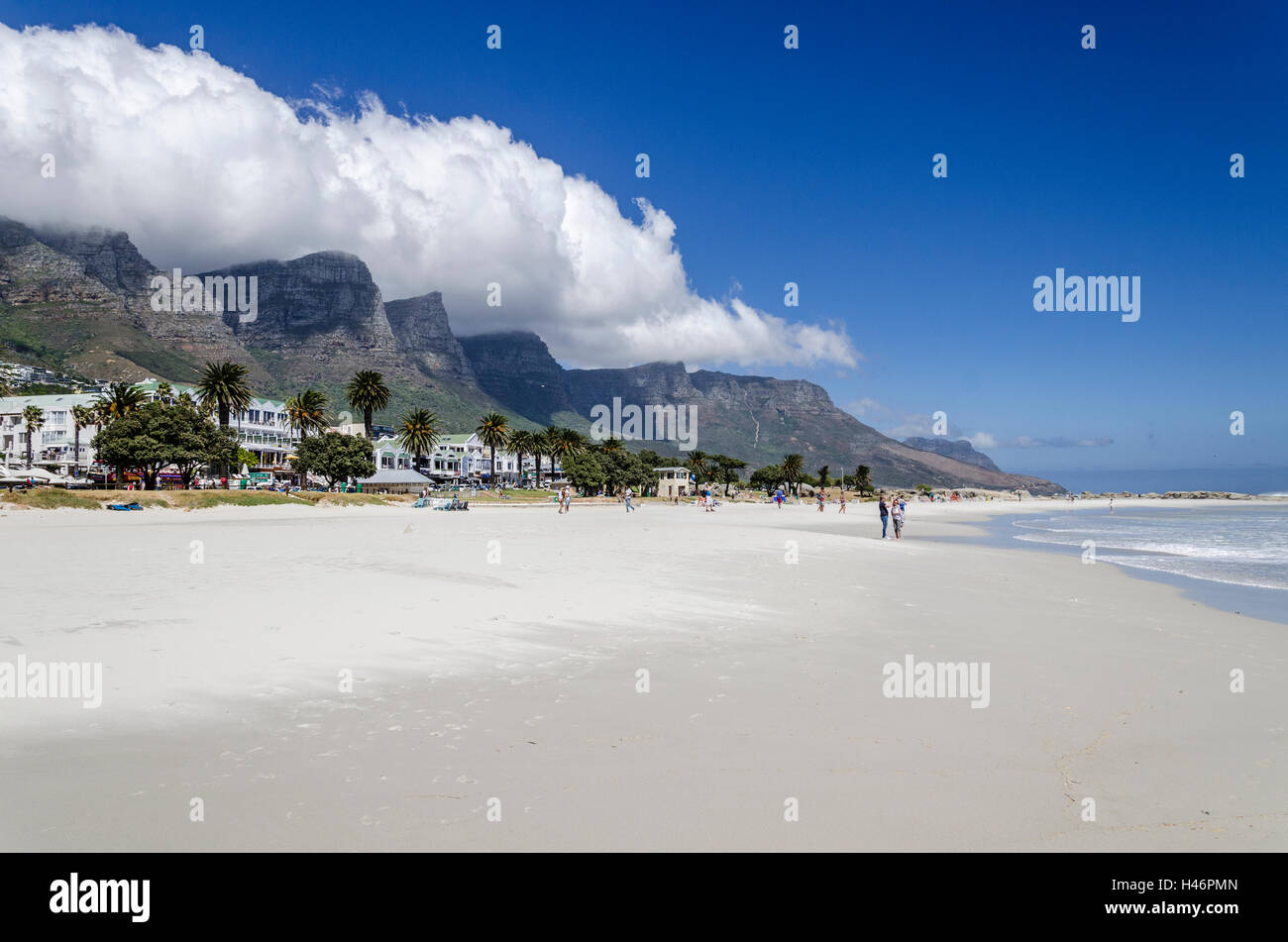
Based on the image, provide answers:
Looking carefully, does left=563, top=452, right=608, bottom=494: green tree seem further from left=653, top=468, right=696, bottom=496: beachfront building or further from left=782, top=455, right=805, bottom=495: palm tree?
left=782, top=455, right=805, bottom=495: palm tree

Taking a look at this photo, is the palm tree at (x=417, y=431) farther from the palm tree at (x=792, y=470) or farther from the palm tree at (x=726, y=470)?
the palm tree at (x=792, y=470)

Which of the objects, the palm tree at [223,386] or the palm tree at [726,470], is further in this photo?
the palm tree at [726,470]

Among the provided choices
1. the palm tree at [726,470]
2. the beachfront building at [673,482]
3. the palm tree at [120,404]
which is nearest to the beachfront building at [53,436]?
the palm tree at [120,404]

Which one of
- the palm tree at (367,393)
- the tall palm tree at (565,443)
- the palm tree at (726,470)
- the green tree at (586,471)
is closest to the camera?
the palm tree at (367,393)

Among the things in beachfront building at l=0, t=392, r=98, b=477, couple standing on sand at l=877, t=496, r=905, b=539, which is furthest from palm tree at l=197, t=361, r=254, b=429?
couple standing on sand at l=877, t=496, r=905, b=539

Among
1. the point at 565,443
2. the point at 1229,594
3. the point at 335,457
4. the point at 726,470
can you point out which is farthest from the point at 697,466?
the point at 1229,594
